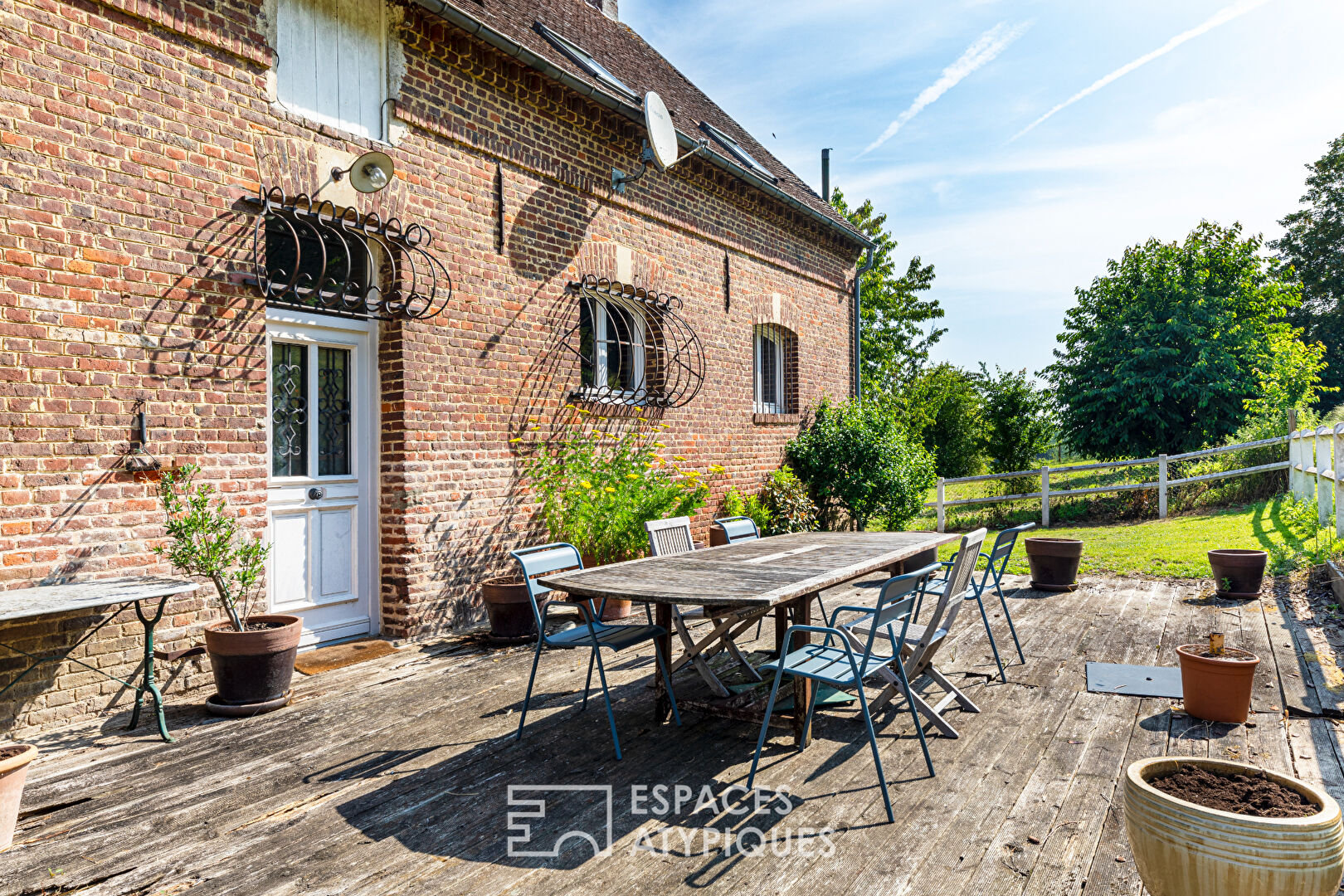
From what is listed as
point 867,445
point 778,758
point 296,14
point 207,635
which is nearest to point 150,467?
point 207,635

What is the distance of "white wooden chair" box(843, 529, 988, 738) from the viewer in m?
3.85

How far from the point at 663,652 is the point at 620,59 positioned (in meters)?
8.33

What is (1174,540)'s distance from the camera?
10125 millimetres

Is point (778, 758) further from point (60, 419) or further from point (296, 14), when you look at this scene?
point (296, 14)

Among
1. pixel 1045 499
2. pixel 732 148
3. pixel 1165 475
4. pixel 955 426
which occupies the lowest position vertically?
pixel 1045 499

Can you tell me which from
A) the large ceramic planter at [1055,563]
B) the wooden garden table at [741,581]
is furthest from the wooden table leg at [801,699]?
the large ceramic planter at [1055,563]

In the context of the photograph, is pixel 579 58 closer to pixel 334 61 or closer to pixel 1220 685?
pixel 334 61

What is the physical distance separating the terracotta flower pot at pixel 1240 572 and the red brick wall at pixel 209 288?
589cm

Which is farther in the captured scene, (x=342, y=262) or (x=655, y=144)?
(x=655, y=144)

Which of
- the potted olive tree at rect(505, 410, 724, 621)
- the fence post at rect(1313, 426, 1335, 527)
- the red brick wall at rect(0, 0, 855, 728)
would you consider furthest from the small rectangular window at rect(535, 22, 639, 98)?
the fence post at rect(1313, 426, 1335, 527)

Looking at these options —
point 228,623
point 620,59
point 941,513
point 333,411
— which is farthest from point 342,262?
point 941,513

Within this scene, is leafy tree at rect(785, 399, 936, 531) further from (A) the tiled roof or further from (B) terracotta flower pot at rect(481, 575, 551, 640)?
(B) terracotta flower pot at rect(481, 575, 551, 640)

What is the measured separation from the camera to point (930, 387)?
77.4 feet

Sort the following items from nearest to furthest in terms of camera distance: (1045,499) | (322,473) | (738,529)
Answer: (322,473), (738,529), (1045,499)
